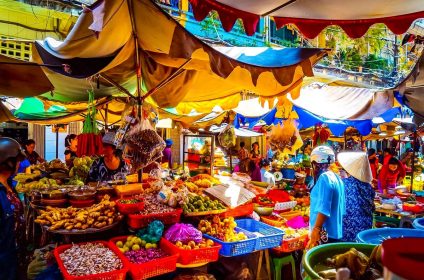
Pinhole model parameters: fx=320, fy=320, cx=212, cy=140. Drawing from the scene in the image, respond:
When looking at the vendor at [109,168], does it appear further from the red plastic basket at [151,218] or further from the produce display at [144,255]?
the produce display at [144,255]

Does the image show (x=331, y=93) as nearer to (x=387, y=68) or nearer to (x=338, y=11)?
(x=338, y=11)

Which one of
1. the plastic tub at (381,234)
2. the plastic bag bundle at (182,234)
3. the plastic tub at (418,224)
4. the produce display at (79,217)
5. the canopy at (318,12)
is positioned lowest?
the plastic bag bundle at (182,234)

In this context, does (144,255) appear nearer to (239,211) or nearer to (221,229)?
(221,229)

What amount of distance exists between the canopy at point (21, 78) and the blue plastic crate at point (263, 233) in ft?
10.1

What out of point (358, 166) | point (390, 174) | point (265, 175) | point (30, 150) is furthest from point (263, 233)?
point (30, 150)

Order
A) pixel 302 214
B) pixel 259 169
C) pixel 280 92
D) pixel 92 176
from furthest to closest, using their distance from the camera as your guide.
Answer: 1. pixel 259 169
2. pixel 302 214
3. pixel 92 176
4. pixel 280 92

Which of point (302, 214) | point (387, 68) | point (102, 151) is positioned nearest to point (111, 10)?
point (102, 151)

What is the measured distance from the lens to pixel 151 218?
12.1ft

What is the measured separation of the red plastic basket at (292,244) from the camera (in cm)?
471

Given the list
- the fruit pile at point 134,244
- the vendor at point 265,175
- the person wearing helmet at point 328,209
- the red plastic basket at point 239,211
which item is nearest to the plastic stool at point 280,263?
the red plastic basket at point 239,211

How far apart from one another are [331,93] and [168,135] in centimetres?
1046

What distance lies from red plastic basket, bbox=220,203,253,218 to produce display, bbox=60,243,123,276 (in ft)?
5.35

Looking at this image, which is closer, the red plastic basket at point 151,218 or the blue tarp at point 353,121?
the red plastic basket at point 151,218

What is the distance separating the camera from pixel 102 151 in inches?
188
